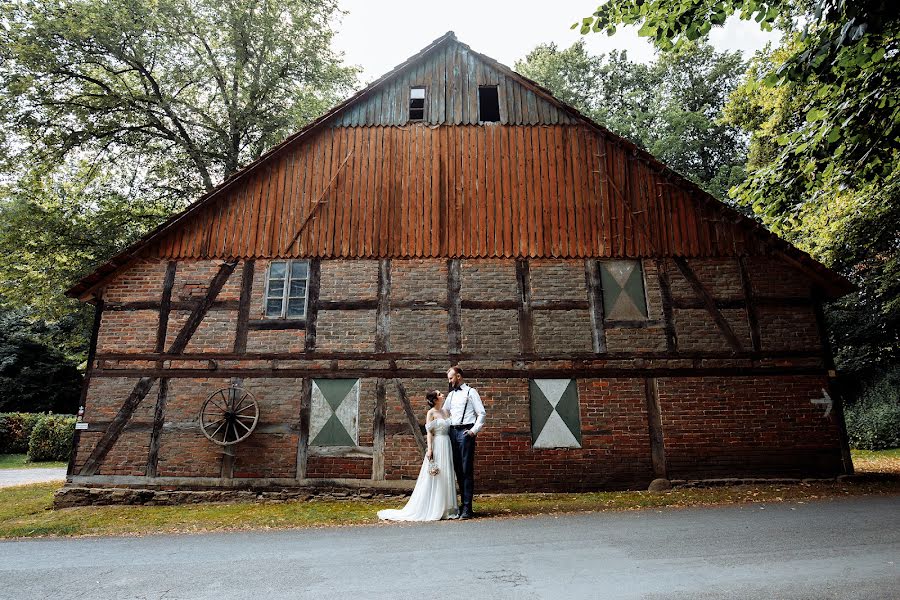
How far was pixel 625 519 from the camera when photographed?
5.88 metres

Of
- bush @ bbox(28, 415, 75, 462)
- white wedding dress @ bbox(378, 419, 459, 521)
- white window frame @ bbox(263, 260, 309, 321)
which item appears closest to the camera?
white wedding dress @ bbox(378, 419, 459, 521)

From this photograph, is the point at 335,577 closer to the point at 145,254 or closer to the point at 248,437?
the point at 248,437

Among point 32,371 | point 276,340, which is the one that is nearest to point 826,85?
point 276,340

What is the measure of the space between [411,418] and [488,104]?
659 cm

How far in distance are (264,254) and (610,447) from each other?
22.9ft

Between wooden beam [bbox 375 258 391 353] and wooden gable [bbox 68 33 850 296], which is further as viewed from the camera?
wooden gable [bbox 68 33 850 296]

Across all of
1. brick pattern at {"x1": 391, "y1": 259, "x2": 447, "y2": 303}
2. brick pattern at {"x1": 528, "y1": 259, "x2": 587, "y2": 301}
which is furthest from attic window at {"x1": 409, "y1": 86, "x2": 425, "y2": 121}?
brick pattern at {"x1": 528, "y1": 259, "x2": 587, "y2": 301}

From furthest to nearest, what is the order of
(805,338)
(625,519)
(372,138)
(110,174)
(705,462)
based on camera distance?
(110,174) < (372,138) < (805,338) < (705,462) < (625,519)

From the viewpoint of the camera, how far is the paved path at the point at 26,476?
11820 mm

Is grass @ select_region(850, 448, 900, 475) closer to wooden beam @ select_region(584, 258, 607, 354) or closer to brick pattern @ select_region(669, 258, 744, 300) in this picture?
brick pattern @ select_region(669, 258, 744, 300)

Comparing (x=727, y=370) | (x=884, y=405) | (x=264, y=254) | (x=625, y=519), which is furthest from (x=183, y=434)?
(x=884, y=405)

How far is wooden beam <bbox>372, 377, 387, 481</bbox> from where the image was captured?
832 centimetres

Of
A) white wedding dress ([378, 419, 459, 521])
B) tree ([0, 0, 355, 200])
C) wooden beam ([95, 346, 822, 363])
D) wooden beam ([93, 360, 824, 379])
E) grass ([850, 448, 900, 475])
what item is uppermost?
tree ([0, 0, 355, 200])

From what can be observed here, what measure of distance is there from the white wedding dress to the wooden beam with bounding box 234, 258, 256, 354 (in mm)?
4158
